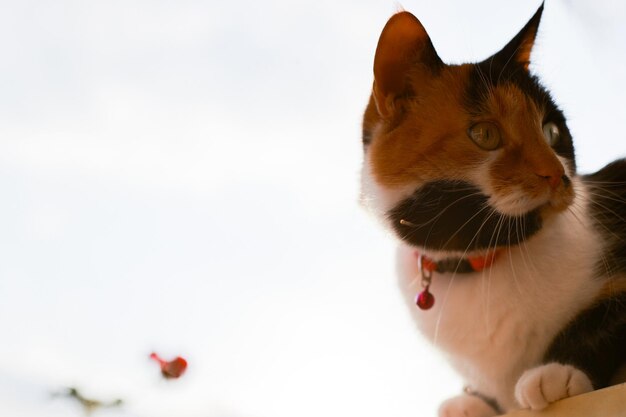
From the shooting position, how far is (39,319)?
3.65 ft

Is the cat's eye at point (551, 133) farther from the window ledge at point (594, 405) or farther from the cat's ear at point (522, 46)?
the window ledge at point (594, 405)

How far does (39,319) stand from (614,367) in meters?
0.92

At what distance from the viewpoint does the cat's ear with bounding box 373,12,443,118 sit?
3.23ft

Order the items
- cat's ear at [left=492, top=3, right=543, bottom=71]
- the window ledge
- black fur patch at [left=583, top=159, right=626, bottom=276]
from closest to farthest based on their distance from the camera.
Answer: the window ledge
black fur patch at [left=583, top=159, right=626, bottom=276]
cat's ear at [left=492, top=3, right=543, bottom=71]

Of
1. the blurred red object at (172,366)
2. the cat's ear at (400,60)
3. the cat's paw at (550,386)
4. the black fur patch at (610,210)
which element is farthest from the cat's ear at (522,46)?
the blurred red object at (172,366)

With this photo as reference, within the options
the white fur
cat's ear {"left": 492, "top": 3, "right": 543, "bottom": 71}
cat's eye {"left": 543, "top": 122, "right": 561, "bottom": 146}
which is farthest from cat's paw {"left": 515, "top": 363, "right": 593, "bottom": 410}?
cat's ear {"left": 492, "top": 3, "right": 543, "bottom": 71}

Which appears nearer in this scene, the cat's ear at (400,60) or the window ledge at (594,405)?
the window ledge at (594,405)

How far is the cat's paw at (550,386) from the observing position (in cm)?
76

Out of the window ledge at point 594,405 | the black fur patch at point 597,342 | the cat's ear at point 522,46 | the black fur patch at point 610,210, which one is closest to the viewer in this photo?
the window ledge at point 594,405

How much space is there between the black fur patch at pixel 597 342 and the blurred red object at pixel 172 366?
63 cm

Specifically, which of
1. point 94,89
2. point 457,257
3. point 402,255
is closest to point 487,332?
point 457,257

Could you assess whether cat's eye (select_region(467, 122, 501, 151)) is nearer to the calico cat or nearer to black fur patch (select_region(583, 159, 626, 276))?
the calico cat

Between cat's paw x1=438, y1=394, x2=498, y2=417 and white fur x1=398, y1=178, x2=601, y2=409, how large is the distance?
3cm

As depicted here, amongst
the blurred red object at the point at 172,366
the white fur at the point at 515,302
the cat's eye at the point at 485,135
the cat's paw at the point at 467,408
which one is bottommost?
the cat's paw at the point at 467,408
